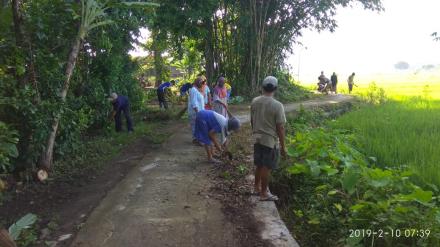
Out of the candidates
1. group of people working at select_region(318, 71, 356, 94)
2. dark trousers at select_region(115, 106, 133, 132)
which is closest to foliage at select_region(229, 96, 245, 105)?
dark trousers at select_region(115, 106, 133, 132)

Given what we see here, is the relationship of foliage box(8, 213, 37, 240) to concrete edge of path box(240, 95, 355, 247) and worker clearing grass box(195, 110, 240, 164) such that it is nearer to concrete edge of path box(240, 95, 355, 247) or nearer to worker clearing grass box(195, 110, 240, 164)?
concrete edge of path box(240, 95, 355, 247)

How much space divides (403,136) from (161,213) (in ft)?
16.1

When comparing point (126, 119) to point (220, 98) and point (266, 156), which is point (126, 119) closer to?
point (220, 98)

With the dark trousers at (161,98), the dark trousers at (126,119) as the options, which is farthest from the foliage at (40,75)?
the dark trousers at (161,98)

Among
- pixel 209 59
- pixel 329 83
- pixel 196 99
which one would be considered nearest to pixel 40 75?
pixel 196 99

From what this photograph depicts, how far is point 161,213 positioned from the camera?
5.20 m

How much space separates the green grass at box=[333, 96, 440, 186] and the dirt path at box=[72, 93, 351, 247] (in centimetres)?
259

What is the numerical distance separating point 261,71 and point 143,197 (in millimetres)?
13828

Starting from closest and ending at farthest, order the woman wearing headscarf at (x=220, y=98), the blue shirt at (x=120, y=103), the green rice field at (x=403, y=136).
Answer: the green rice field at (x=403, y=136) < the woman wearing headscarf at (x=220, y=98) < the blue shirt at (x=120, y=103)

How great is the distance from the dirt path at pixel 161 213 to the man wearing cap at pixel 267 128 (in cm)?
72

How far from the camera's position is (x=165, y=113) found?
13695mm

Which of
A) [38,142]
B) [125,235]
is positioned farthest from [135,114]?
[125,235]

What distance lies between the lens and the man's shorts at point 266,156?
5.45m

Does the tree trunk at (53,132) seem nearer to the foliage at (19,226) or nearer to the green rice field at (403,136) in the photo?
the foliage at (19,226)
